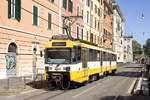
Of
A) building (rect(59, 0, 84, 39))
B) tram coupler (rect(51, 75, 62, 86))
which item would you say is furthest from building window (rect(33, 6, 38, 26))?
tram coupler (rect(51, 75, 62, 86))

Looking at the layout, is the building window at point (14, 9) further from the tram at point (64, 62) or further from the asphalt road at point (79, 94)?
the asphalt road at point (79, 94)

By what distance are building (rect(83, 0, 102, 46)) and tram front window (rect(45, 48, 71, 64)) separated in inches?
1184

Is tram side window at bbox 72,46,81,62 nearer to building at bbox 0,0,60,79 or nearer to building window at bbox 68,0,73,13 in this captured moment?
building at bbox 0,0,60,79

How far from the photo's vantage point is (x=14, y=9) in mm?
22672

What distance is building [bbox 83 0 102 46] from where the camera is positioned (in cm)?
4644

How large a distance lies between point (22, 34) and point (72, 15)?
1622cm

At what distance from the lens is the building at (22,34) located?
21375mm

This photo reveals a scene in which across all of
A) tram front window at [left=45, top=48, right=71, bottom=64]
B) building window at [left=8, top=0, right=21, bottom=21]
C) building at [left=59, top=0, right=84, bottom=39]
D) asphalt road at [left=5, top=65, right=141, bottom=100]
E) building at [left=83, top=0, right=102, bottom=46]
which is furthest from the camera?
building at [left=83, top=0, right=102, bottom=46]

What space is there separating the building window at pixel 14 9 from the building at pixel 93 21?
23.2m

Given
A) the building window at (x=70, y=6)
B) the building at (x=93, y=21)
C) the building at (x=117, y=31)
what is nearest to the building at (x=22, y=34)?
the building window at (x=70, y=6)

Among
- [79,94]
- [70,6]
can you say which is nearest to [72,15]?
[70,6]

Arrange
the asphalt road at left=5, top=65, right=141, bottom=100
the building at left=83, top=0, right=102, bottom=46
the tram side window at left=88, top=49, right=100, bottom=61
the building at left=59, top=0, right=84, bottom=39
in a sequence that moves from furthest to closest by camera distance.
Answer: the building at left=83, top=0, right=102, bottom=46 → the building at left=59, top=0, right=84, bottom=39 → the tram side window at left=88, top=49, right=100, bottom=61 → the asphalt road at left=5, top=65, right=141, bottom=100

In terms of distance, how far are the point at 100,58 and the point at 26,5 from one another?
29.4 feet

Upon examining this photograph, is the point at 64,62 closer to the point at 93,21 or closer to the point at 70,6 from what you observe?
the point at 70,6
